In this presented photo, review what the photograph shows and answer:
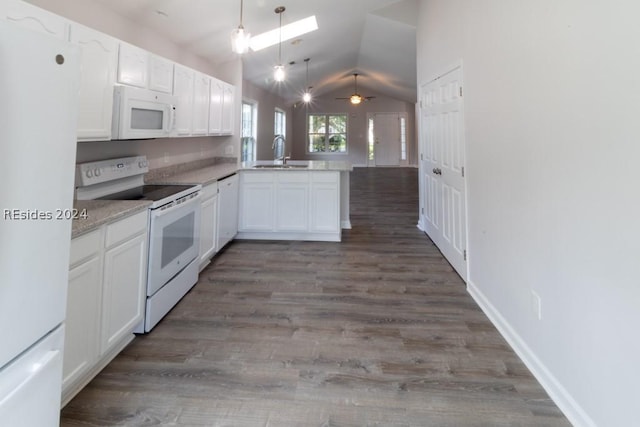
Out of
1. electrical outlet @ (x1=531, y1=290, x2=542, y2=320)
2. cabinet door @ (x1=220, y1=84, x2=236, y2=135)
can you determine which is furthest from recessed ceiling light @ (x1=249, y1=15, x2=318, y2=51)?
electrical outlet @ (x1=531, y1=290, x2=542, y2=320)

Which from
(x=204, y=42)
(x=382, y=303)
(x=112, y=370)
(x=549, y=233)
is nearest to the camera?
(x=549, y=233)

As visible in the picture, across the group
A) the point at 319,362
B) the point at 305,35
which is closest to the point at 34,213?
the point at 319,362

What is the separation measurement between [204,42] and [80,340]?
360cm

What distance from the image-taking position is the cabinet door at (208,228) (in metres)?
3.19

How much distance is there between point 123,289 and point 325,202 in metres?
2.67

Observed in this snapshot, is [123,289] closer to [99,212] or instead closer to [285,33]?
[99,212]

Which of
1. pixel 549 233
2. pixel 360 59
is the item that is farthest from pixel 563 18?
pixel 360 59

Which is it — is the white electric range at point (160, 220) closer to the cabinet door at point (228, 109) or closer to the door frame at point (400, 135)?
the cabinet door at point (228, 109)

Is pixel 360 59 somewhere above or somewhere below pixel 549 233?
above

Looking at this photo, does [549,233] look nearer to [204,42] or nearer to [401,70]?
[204,42]

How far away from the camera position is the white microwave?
2.30 meters

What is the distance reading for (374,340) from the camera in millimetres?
2158

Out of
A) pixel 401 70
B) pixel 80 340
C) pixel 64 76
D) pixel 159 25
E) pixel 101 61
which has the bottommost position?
pixel 80 340

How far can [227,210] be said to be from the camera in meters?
3.93
